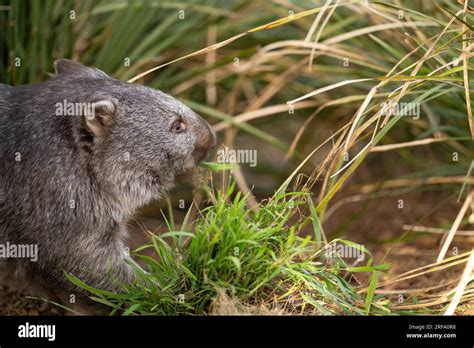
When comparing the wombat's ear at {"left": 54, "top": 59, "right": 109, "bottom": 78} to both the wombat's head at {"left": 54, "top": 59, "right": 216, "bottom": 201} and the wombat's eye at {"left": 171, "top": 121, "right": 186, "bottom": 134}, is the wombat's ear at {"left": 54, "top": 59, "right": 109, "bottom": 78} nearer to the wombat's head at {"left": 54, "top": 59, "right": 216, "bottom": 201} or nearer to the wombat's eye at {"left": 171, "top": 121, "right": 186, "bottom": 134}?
the wombat's head at {"left": 54, "top": 59, "right": 216, "bottom": 201}

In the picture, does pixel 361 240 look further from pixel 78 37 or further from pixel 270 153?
pixel 78 37

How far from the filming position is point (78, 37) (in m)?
5.45

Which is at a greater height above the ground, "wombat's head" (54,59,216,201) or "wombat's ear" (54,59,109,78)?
"wombat's ear" (54,59,109,78)

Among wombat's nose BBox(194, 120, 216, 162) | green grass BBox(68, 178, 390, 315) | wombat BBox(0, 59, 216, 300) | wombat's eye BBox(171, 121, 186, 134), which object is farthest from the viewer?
wombat's nose BBox(194, 120, 216, 162)

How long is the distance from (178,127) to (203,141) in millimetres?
179

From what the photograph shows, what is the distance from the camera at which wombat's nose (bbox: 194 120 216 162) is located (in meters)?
4.41

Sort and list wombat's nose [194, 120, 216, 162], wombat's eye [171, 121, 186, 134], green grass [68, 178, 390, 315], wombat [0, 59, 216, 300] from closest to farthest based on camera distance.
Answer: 1. green grass [68, 178, 390, 315]
2. wombat [0, 59, 216, 300]
3. wombat's eye [171, 121, 186, 134]
4. wombat's nose [194, 120, 216, 162]

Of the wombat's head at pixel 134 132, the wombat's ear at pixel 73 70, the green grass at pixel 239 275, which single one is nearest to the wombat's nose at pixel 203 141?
the wombat's head at pixel 134 132

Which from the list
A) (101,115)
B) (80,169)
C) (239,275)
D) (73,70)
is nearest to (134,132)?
(101,115)

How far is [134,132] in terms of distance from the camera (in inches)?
165

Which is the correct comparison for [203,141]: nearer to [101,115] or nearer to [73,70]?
[101,115]

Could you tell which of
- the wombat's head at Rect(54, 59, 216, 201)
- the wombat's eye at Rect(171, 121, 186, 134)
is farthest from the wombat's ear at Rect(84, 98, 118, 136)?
the wombat's eye at Rect(171, 121, 186, 134)

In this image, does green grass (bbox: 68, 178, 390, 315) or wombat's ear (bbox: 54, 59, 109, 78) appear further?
wombat's ear (bbox: 54, 59, 109, 78)

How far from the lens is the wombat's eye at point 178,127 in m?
4.30
